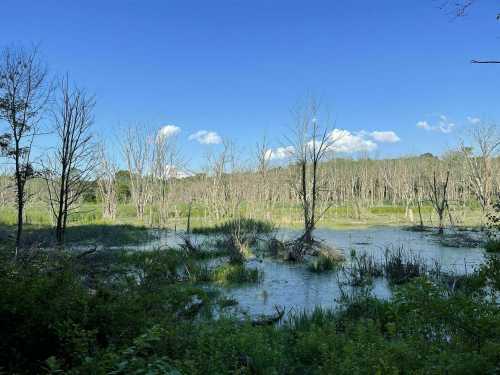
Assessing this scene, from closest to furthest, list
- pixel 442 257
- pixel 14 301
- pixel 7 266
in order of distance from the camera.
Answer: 1. pixel 14 301
2. pixel 7 266
3. pixel 442 257

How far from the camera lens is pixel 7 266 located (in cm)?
509

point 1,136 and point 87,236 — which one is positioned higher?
point 1,136

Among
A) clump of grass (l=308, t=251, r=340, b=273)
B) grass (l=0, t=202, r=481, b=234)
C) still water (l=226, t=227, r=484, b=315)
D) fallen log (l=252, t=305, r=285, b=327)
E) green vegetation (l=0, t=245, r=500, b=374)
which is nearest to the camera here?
green vegetation (l=0, t=245, r=500, b=374)

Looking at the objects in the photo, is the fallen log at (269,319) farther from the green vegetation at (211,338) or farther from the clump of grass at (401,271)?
the clump of grass at (401,271)

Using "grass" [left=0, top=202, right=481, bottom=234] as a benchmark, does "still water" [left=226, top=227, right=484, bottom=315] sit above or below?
below

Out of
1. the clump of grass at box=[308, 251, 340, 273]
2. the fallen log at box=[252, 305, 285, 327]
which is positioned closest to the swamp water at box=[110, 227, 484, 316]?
the clump of grass at box=[308, 251, 340, 273]

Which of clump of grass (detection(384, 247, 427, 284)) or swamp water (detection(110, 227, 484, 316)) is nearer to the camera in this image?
swamp water (detection(110, 227, 484, 316))

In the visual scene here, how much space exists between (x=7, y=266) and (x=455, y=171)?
52343 millimetres

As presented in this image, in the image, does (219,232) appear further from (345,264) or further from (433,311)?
(433,311)

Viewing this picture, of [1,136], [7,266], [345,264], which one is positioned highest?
[1,136]

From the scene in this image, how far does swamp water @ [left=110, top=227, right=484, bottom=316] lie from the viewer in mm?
9320

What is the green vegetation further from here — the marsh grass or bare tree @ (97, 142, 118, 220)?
bare tree @ (97, 142, 118, 220)

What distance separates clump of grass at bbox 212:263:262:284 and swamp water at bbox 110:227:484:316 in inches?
11.3

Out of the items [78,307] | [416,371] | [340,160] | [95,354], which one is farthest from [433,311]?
[340,160]
